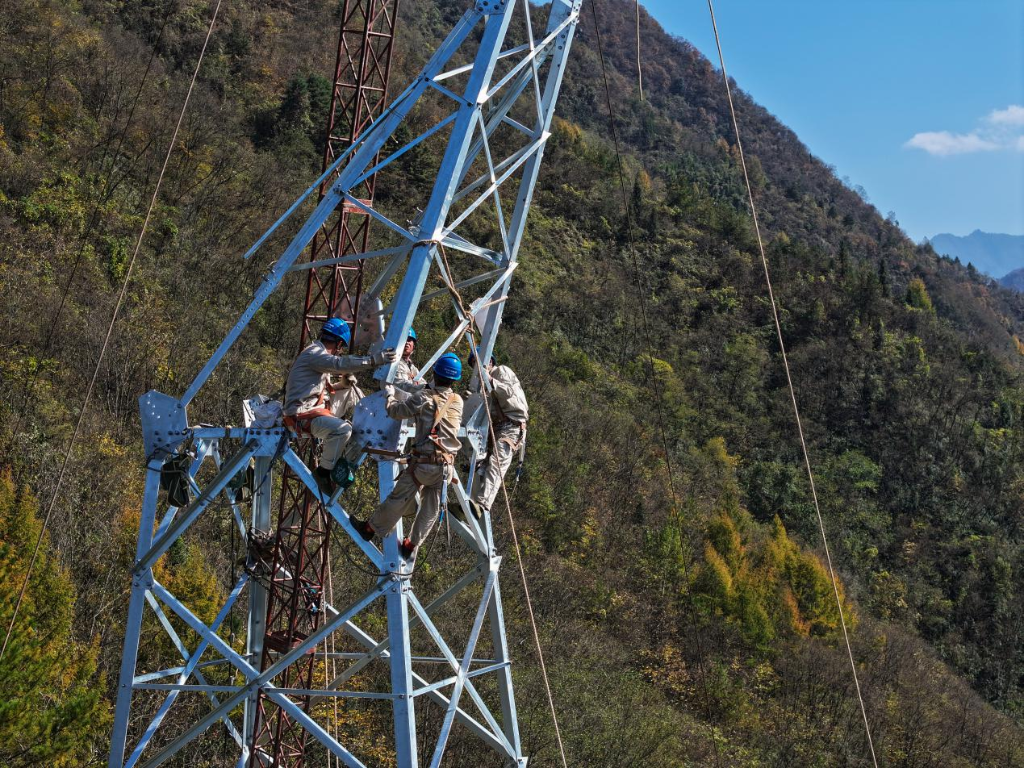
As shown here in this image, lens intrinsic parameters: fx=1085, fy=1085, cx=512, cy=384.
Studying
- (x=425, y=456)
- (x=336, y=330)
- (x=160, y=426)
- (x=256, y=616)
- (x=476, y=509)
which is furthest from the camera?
(x=256, y=616)

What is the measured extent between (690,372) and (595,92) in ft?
160

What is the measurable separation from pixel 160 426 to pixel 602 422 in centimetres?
3649

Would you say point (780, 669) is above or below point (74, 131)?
below

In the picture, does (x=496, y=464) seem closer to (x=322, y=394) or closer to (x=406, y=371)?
(x=406, y=371)

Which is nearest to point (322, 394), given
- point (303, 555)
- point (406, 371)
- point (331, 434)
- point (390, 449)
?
point (331, 434)

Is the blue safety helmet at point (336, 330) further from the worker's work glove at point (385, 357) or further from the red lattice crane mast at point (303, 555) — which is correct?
the red lattice crane mast at point (303, 555)

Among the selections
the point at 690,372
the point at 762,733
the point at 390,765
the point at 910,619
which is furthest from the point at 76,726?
the point at 690,372

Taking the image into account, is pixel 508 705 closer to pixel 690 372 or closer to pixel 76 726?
pixel 76 726

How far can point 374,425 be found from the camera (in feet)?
32.1

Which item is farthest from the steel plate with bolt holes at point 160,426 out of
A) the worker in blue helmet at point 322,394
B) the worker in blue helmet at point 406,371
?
the worker in blue helmet at point 406,371

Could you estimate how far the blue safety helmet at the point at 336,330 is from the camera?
10.7m

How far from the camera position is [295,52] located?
58281mm

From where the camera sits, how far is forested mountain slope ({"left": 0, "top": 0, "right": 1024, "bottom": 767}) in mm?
26844

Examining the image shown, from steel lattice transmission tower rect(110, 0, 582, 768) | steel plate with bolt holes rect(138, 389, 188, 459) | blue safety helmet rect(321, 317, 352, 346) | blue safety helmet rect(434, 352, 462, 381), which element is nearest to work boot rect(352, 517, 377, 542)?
steel lattice transmission tower rect(110, 0, 582, 768)
